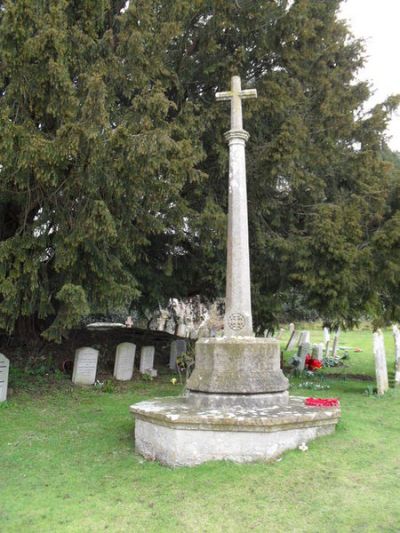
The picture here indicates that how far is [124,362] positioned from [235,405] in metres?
5.87

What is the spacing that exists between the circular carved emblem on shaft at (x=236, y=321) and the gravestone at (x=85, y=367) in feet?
17.1

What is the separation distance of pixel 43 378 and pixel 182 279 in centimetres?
393

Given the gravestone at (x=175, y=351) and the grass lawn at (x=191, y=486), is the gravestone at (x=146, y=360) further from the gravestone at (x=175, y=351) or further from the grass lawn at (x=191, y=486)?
the grass lawn at (x=191, y=486)

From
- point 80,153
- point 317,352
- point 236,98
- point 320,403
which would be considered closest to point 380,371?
point 320,403

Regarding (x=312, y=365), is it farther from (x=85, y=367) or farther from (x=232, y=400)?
(x=232, y=400)

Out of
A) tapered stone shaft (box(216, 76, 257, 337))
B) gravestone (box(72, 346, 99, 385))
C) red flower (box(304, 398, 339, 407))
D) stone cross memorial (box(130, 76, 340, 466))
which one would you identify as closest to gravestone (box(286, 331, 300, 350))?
gravestone (box(72, 346, 99, 385))

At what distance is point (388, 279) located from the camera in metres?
10.5

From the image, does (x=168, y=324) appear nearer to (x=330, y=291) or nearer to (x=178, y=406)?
(x=330, y=291)

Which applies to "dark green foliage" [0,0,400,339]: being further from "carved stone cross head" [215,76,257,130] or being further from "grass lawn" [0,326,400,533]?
"grass lawn" [0,326,400,533]

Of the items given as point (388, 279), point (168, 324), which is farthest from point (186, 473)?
point (168, 324)

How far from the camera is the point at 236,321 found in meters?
5.98

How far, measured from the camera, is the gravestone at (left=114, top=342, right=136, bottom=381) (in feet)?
35.9

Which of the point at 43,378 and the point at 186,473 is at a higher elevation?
the point at 43,378

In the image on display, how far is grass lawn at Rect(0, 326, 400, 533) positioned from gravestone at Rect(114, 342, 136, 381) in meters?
3.91
